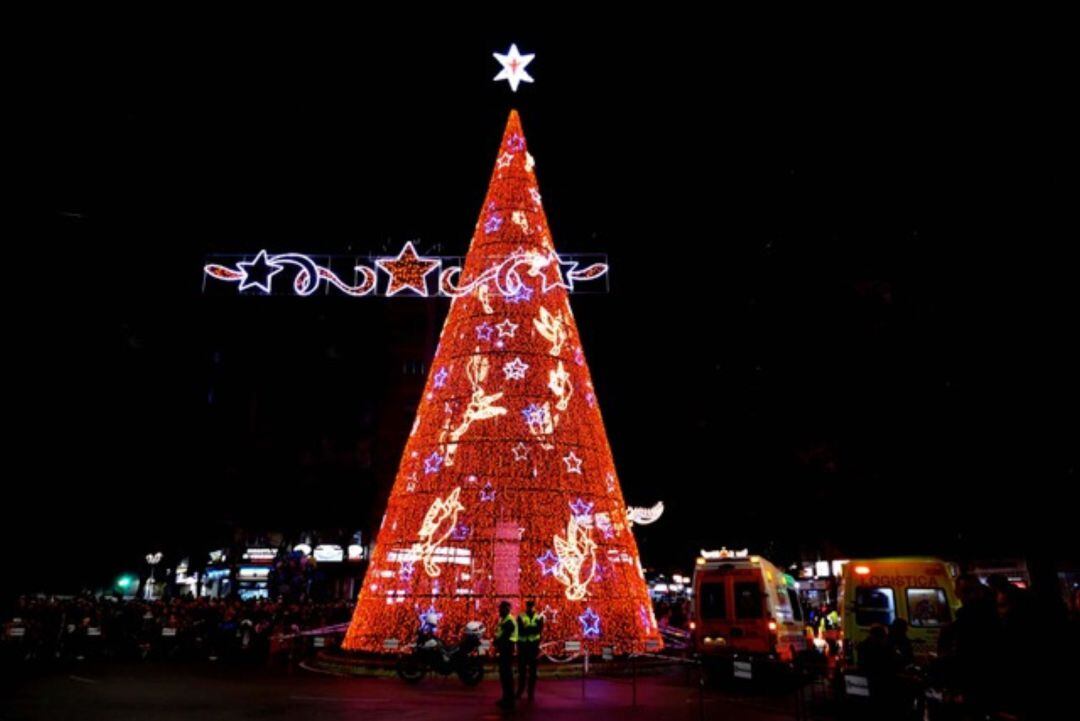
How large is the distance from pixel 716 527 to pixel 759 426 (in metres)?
6.06

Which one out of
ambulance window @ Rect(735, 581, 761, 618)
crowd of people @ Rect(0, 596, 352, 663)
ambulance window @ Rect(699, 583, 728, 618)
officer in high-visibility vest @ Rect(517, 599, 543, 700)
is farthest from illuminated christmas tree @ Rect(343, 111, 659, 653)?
crowd of people @ Rect(0, 596, 352, 663)

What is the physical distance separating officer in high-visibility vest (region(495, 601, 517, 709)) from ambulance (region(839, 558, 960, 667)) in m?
5.90

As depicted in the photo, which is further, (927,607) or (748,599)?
(748,599)

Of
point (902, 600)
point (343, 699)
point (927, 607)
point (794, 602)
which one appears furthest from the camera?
point (794, 602)

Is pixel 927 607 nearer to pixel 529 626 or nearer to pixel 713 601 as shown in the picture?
pixel 713 601

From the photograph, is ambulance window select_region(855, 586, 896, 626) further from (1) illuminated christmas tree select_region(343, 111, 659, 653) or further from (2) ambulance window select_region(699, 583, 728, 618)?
(1) illuminated christmas tree select_region(343, 111, 659, 653)

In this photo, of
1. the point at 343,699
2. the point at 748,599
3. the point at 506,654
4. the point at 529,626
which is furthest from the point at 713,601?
the point at 343,699

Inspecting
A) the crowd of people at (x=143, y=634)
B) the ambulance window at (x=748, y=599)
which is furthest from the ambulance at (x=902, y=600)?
the crowd of people at (x=143, y=634)

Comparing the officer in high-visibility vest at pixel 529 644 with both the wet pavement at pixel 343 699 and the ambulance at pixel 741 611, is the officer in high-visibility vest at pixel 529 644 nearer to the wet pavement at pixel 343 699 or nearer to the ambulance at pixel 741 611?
the wet pavement at pixel 343 699

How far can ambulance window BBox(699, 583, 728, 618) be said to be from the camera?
16.4 meters

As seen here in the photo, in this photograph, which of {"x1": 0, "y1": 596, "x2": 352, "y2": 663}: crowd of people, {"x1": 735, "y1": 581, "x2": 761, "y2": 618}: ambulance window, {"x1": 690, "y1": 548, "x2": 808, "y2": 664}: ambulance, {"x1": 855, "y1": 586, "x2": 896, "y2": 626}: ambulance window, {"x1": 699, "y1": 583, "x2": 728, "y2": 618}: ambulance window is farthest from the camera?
{"x1": 0, "y1": 596, "x2": 352, "y2": 663}: crowd of people

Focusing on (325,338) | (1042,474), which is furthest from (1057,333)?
(325,338)

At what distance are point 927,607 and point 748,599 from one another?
3.45 m

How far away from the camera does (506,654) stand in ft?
38.7
